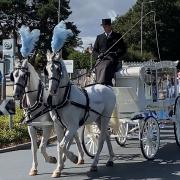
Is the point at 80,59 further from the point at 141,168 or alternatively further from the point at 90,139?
the point at 141,168

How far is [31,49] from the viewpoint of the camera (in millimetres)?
10094

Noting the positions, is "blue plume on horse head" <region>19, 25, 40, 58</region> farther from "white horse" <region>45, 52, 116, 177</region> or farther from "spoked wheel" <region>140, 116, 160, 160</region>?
"spoked wheel" <region>140, 116, 160, 160</region>

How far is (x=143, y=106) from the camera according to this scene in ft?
41.2

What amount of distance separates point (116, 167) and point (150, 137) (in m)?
1.24

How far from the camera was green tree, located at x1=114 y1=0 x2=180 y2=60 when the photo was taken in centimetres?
6631

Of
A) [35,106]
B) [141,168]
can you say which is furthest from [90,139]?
[35,106]

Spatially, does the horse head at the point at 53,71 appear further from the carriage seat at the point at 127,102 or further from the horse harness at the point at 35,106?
the carriage seat at the point at 127,102

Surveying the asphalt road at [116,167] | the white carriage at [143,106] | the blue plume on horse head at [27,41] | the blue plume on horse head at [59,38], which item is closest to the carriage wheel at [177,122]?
the white carriage at [143,106]

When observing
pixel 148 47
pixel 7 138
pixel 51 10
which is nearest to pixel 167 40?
pixel 148 47

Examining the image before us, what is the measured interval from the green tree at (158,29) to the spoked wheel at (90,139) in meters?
51.6

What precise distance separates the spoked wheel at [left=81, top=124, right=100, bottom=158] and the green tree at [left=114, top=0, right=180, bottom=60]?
169 feet

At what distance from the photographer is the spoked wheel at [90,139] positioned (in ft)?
39.8

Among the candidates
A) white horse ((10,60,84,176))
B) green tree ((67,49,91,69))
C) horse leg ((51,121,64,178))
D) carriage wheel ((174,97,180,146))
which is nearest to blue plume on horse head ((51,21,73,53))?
white horse ((10,60,84,176))

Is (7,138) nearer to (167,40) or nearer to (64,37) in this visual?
(64,37)
